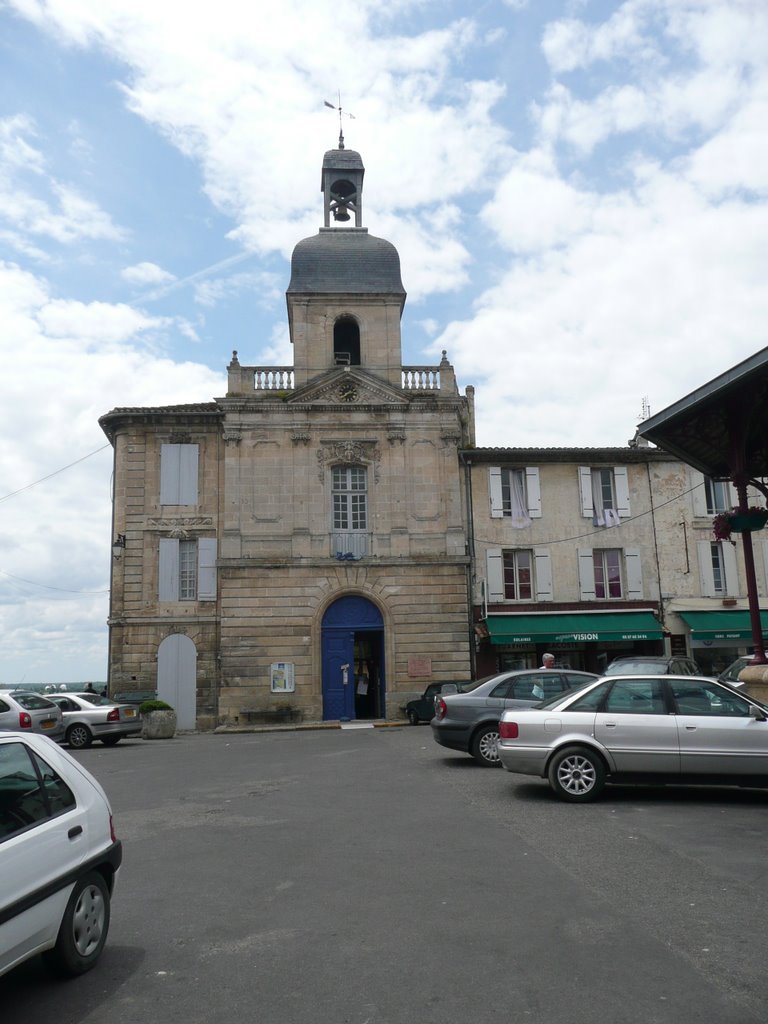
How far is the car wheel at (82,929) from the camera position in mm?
4625

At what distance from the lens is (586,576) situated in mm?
27969

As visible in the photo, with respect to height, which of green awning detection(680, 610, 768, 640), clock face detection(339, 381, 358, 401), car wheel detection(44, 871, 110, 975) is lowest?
car wheel detection(44, 871, 110, 975)

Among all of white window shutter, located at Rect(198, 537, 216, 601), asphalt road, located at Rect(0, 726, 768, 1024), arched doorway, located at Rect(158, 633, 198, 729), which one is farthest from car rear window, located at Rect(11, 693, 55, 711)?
asphalt road, located at Rect(0, 726, 768, 1024)

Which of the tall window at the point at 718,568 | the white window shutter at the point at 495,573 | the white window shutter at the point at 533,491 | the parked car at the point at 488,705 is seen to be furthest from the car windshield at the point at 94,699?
the tall window at the point at 718,568

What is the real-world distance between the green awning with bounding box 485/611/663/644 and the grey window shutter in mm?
10483

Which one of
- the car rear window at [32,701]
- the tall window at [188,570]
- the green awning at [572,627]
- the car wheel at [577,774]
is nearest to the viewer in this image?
the car wheel at [577,774]

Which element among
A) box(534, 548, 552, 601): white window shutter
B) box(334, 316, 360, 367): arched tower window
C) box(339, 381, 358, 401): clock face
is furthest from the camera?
box(334, 316, 360, 367): arched tower window

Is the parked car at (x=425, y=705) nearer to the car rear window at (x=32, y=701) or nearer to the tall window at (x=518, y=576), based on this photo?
the tall window at (x=518, y=576)

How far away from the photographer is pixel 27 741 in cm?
491

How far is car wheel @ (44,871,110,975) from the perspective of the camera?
4625 millimetres

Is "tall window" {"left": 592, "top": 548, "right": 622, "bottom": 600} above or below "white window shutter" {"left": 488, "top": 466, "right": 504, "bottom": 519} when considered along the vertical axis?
below

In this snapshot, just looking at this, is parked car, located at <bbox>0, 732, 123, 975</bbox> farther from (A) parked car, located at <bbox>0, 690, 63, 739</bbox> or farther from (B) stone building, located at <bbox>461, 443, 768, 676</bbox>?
(B) stone building, located at <bbox>461, 443, 768, 676</bbox>

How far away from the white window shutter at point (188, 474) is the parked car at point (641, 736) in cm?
1943

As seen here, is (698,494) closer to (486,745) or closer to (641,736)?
(486,745)
